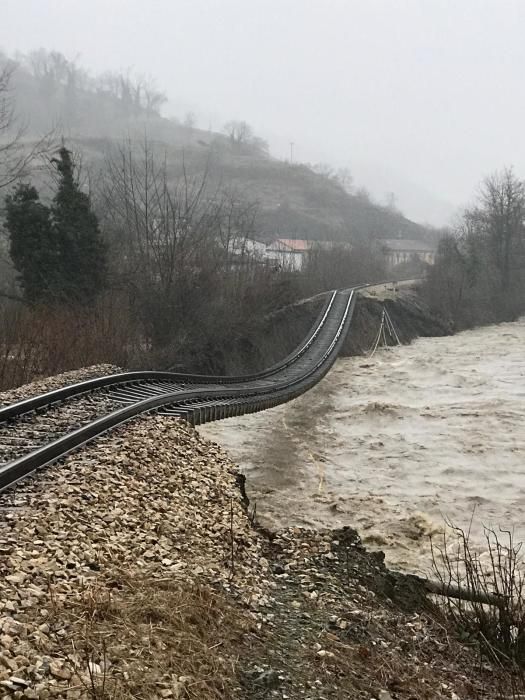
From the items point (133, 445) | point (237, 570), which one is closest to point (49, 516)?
point (237, 570)

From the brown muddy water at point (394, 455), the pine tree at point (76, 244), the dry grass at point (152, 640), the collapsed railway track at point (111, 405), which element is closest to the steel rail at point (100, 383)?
the collapsed railway track at point (111, 405)

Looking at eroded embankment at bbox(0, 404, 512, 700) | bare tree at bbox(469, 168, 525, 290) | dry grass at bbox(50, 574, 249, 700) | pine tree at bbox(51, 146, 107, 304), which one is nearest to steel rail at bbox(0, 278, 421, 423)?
eroded embankment at bbox(0, 404, 512, 700)

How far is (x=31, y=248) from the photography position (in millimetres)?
21734

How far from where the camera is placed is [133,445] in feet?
28.4

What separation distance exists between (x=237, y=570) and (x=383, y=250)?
77828mm

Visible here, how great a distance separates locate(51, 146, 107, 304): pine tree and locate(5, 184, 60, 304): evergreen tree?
560 millimetres

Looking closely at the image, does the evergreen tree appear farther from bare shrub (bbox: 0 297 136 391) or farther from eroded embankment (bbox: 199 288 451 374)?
eroded embankment (bbox: 199 288 451 374)

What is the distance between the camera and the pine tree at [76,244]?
73.5 ft

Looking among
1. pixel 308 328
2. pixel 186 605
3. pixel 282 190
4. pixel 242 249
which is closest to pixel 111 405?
pixel 186 605

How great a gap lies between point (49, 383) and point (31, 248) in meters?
11.1

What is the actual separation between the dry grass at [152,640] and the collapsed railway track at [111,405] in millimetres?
2253

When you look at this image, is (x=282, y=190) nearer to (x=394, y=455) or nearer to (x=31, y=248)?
(x=31, y=248)

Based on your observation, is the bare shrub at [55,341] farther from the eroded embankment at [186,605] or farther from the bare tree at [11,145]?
the eroded embankment at [186,605]

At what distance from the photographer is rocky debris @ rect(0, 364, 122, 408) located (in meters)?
10.8
